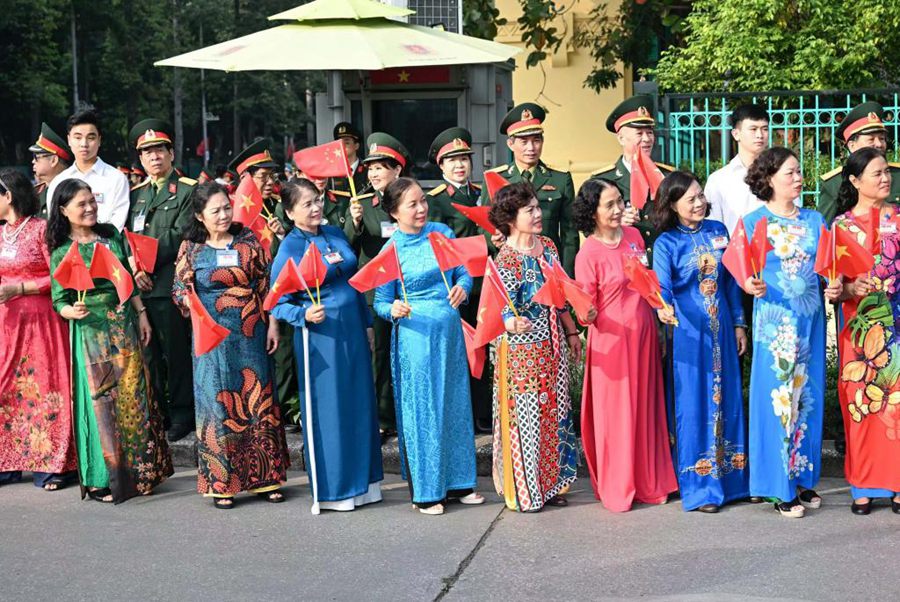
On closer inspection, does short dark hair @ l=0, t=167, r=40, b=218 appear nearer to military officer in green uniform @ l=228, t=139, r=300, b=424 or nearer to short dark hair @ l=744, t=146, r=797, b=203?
military officer in green uniform @ l=228, t=139, r=300, b=424

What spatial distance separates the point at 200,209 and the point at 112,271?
2.02 feet

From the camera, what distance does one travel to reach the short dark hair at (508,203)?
6633mm

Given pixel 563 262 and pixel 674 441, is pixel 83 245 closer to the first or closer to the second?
pixel 563 262

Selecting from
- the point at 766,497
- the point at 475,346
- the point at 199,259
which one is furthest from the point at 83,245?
the point at 766,497

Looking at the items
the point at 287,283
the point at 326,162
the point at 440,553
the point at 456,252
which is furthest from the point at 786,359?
the point at 326,162

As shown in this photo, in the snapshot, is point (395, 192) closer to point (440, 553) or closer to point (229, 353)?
point (229, 353)

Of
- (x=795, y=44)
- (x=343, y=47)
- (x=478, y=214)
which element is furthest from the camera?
(x=795, y=44)

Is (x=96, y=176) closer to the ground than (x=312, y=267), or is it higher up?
higher up

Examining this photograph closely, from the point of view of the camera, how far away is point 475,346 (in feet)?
21.8

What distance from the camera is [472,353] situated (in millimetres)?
6980

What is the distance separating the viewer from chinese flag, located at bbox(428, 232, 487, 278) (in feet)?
21.8

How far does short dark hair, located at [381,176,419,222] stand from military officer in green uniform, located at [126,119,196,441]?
6.39 ft

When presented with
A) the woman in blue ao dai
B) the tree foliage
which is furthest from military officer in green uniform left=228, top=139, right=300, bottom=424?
the tree foliage

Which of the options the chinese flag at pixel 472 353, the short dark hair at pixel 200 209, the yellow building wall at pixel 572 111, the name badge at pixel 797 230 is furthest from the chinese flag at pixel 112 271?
the yellow building wall at pixel 572 111
